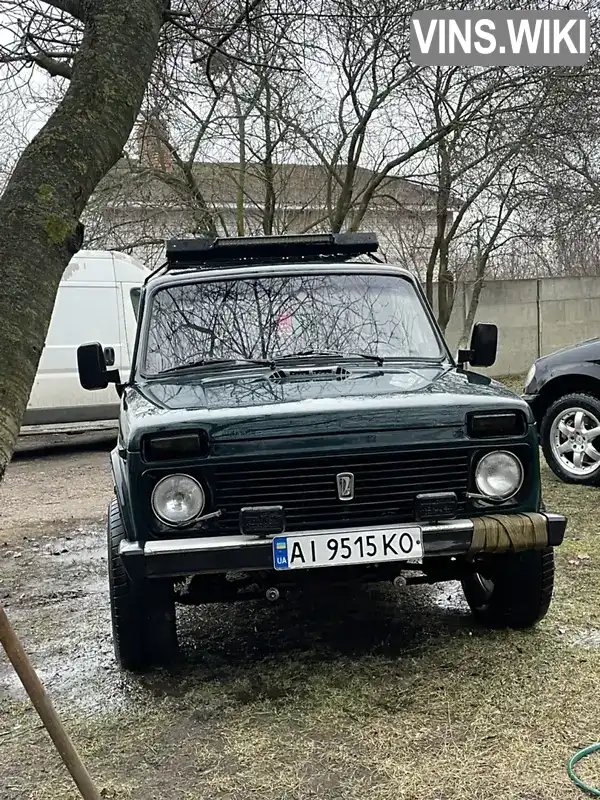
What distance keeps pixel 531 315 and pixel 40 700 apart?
17675mm

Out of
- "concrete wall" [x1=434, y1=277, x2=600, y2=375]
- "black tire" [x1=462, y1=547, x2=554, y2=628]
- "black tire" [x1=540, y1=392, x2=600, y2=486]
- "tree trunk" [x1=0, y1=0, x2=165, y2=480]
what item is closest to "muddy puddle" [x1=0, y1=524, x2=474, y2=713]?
"black tire" [x1=462, y1=547, x2=554, y2=628]

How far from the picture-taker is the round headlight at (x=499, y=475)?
12.3ft

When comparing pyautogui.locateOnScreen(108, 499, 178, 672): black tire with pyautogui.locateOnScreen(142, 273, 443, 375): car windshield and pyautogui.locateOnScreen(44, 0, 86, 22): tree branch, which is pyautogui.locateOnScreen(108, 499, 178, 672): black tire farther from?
pyautogui.locateOnScreen(44, 0, 86, 22): tree branch

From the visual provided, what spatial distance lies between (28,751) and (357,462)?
1.70 m

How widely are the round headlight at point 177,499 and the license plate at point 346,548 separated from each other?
14.4 inches

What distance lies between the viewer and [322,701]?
12.0ft

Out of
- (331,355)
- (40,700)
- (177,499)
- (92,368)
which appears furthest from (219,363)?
(40,700)

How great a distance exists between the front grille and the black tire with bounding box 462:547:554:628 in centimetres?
55

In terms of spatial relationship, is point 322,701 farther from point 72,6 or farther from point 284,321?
point 72,6

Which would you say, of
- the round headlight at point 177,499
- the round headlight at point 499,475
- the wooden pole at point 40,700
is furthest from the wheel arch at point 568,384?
the wooden pole at point 40,700

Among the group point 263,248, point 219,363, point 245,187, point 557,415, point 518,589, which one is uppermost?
point 245,187

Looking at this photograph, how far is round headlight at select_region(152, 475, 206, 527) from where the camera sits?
11.7 feet

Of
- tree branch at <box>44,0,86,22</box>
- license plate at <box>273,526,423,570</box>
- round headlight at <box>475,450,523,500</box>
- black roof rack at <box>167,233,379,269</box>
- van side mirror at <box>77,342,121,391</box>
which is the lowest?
license plate at <box>273,526,423,570</box>

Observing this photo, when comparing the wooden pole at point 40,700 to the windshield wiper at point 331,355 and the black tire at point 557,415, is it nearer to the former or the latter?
the windshield wiper at point 331,355
